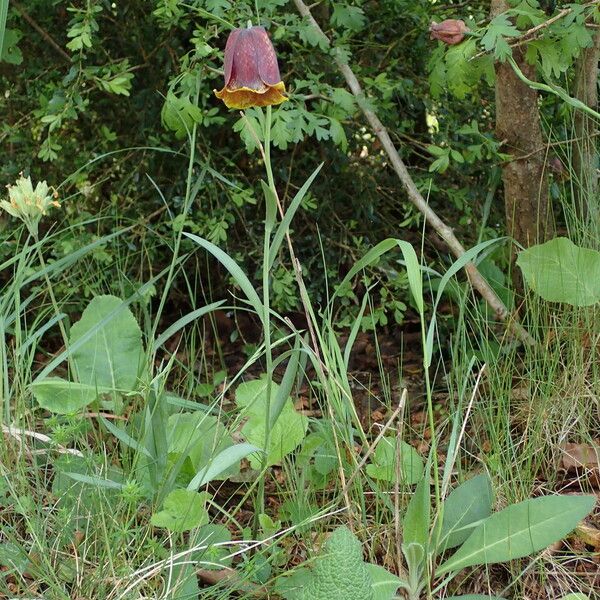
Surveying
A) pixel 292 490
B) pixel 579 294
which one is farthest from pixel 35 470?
pixel 579 294

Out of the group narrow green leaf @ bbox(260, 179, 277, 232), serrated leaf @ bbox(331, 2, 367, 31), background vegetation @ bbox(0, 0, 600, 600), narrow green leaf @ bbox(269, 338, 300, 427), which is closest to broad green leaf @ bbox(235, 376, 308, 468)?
background vegetation @ bbox(0, 0, 600, 600)

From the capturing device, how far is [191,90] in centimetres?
240

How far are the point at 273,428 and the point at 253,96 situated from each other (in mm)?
643

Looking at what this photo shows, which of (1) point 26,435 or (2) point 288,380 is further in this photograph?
(1) point 26,435

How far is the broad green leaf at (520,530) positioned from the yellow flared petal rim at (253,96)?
806 mm

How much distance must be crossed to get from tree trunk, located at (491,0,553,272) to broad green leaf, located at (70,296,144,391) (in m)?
1.01

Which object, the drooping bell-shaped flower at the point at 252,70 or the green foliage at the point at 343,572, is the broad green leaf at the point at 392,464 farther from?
the drooping bell-shaped flower at the point at 252,70

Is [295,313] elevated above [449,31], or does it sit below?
below

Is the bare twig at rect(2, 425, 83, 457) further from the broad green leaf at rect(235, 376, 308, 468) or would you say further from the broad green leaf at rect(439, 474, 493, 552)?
the broad green leaf at rect(439, 474, 493, 552)

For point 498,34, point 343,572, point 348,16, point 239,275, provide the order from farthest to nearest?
point 348,16 → point 498,34 → point 239,275 → point 343,572

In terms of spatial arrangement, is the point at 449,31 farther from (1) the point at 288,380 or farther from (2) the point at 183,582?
(2) the point at 183,582

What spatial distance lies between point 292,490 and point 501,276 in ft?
3.54

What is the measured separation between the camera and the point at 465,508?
1.79 m

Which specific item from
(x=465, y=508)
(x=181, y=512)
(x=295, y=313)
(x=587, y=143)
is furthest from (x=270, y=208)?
(x=295, y=313)
